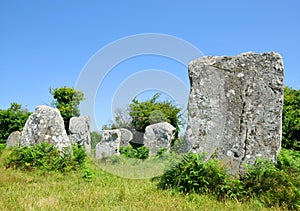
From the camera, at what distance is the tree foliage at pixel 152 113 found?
24.4 metres

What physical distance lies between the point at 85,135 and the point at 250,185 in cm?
1424

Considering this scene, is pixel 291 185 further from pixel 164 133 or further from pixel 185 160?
pixel 164 133

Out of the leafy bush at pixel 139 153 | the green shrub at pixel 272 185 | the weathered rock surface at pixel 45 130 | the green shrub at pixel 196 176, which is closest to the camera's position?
the green shrub at pixel 272 185

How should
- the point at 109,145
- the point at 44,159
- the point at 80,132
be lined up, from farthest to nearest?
1. the point at 80,132
2. the point at 109,145
3. the point at 44,159

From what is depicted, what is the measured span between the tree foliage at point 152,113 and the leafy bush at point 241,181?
17.4 metres

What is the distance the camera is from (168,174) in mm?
6805

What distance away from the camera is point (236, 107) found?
7164mm

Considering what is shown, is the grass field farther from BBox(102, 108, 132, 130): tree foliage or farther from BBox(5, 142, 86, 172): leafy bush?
BBox(102, 108, 132, 130): tree foliage

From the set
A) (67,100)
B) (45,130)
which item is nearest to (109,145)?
(45,130)

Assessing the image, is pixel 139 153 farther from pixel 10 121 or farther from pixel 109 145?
pixel 10 121

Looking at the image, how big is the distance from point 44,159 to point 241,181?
6.26m

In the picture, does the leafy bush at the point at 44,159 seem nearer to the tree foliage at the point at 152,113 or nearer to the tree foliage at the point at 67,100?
the tree foliage at the point at 152,113

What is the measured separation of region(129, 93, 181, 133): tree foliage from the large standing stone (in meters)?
16.7

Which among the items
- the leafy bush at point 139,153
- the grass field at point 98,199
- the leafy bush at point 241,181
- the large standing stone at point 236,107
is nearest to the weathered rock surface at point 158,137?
the leafy bush at point 139,153
